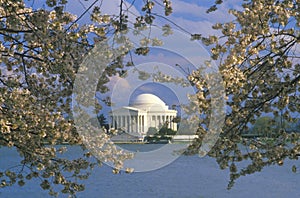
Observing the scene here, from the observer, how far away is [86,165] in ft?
21.1

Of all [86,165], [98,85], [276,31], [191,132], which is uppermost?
[276,31]

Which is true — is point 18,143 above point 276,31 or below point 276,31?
below

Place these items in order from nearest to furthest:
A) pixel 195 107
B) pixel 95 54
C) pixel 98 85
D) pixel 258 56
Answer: pixel 195 107 < pixel 258 56 < pixel 95 54 < pixel 98 85

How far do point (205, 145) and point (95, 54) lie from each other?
1616mm

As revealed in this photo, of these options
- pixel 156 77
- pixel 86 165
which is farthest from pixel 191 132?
pixel 86 165

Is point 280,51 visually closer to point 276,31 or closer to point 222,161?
point 276,31

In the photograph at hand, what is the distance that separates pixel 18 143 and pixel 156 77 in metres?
1.81

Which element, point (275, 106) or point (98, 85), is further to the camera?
point (98, 85)

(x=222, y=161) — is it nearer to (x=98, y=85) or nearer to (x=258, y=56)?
(x=258, y=56)

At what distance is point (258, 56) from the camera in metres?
5.18

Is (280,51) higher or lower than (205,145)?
higher

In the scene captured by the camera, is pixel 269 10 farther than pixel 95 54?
No

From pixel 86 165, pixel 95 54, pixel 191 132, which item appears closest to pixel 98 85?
pixel 95 54

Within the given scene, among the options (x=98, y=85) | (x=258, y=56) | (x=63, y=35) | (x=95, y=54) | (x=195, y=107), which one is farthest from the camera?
(x=98, y=85)
